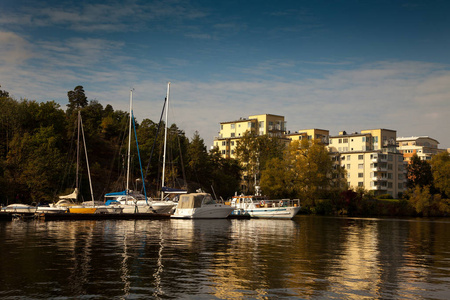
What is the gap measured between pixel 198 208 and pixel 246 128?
94234mm

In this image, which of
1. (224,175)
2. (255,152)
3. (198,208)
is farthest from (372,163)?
(198,208)

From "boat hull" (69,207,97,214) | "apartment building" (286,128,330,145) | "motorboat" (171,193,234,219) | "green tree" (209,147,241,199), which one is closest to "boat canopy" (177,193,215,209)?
"motorboat" (171,193,234,219)

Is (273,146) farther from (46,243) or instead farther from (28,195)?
(46,243)

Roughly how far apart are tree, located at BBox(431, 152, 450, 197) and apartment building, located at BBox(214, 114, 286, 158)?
175 ft

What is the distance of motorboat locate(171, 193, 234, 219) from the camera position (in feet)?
244

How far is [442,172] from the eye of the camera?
125 meters

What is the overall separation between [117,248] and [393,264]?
18166mm

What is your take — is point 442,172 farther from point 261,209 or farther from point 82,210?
point 82,210

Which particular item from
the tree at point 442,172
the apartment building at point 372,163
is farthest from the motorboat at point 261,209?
the apartment building at point 372,163

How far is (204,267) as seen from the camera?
2516cm


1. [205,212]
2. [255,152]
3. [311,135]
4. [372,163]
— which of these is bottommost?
[205,212]

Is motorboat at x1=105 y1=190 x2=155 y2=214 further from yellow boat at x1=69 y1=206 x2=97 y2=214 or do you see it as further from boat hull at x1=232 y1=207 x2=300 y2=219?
boat hull at x1=232 y1=207 x2=300 y2=219

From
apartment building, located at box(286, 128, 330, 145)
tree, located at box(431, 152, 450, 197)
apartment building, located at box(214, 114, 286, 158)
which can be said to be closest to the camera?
tree, located at box(431, 152, 450, 197)

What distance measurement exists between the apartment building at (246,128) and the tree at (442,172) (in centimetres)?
5340
